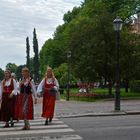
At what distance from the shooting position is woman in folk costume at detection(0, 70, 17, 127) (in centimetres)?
1655

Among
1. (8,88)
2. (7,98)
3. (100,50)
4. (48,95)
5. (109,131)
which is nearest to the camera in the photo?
(109,131)

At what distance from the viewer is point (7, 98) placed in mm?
16734

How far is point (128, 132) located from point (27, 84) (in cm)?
368

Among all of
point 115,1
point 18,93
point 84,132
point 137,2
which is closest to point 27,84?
point 18,93

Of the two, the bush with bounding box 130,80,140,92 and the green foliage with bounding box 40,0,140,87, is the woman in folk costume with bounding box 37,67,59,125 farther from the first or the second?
the bush with bounding box 130,80,140,92

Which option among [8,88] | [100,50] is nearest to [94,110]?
[8,88]

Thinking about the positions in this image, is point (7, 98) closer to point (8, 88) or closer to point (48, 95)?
point (8, 88)

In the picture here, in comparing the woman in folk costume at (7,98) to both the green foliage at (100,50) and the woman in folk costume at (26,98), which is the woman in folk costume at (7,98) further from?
the green foliage at (100,50)

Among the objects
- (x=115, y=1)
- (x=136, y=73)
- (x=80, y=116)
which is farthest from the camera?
(x=115, y=1)

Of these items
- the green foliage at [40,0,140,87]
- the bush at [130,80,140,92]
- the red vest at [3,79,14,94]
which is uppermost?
the green foliage at [40,0,140,87]

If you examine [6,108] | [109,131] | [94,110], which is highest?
[6,108]

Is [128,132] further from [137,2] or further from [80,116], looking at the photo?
[137,2]

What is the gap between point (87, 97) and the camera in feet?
137

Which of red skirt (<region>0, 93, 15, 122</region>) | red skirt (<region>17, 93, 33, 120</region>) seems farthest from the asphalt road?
red skirt (<region>0, 93, 15, 122</region>)
